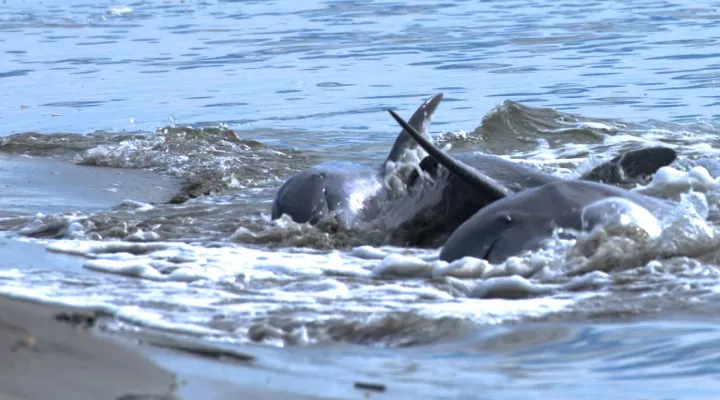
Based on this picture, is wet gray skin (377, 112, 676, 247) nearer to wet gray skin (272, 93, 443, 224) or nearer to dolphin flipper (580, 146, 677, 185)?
dolphin flipper (580, 146, 677, 185)

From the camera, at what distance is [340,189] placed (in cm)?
780

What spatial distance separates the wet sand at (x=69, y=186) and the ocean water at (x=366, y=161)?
43 millimetres

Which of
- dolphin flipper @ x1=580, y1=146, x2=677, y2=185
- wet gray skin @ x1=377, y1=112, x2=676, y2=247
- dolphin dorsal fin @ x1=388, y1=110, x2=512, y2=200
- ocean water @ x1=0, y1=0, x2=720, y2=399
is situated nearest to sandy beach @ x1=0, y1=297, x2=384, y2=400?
ocean water @ x1=0, y1=0, x2=720, y2=399

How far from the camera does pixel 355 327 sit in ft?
15.9

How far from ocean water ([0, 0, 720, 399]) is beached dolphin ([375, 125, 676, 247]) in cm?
17

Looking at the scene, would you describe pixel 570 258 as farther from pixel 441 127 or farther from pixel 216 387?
pixel 441 127

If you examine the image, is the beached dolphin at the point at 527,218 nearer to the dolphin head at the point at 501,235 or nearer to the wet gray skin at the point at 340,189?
the dolphin head at the point at 501,235

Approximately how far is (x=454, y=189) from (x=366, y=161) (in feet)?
9.82

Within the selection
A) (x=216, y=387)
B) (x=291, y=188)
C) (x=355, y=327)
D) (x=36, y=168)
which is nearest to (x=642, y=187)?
(x=291, y=188)

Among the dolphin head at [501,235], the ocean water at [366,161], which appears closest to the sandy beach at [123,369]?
the ocean water at [366,161]

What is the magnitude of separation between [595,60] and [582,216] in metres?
12.0

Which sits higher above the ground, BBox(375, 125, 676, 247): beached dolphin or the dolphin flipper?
the dolphin flipper

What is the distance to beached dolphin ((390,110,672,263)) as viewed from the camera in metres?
6.20

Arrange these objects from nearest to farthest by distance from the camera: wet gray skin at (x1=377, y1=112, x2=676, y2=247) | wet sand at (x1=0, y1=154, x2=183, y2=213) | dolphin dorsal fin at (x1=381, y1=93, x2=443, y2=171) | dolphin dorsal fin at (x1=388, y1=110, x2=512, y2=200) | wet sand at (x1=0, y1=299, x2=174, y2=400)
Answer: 1. wet sand at (x1=0, y1=299, x2=174, y2=400)
2. dolphin dorsal fin at (x1=388, y1=110, x2=512, y2=200)
3. wet gray skin at (x1=377, y1=112, x2=676, y2=247)
4. dolphin dorsal fin at (x1=381, y1=93, x2=443, y2=171)
5. wet sand at (x1=0, y1=154, x2=183, y2=213)
